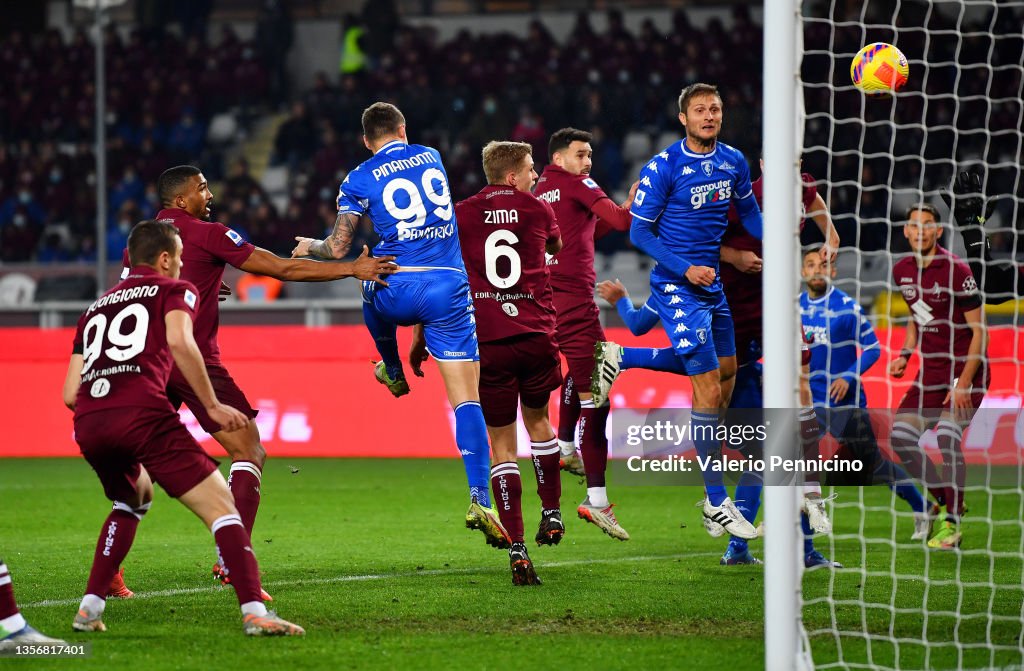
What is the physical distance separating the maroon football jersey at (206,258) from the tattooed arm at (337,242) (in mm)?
518

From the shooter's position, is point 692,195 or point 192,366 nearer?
point 192,366

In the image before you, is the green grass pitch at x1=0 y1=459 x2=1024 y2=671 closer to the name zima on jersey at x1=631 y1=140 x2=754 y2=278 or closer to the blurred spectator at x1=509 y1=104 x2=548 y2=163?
the name zima on jersey at x1=631 y1=140 x2=754 y2=278

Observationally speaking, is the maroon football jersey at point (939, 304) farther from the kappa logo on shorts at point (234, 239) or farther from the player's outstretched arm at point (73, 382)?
the player's outstretched arm at point (73, 382)

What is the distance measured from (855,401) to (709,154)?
2378 mm

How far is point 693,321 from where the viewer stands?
730cm

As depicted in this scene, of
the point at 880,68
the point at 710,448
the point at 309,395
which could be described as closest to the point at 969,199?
the point at 880,68

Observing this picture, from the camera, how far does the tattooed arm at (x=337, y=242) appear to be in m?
6.79

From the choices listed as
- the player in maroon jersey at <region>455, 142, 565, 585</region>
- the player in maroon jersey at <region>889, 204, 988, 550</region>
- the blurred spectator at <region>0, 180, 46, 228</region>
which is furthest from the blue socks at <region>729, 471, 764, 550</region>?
the blurred spectator at <region>0, 180, 46, 228</region>

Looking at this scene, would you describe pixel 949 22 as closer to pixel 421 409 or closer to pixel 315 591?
pixel 421 409

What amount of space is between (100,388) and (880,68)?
4293 mm

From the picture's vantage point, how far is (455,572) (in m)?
7.00

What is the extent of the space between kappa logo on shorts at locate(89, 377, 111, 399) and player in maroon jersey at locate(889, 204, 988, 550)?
471 centimetres

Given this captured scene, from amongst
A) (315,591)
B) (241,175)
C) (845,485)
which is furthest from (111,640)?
(241,175)

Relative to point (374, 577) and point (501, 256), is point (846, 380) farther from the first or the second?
point (374, 577)
